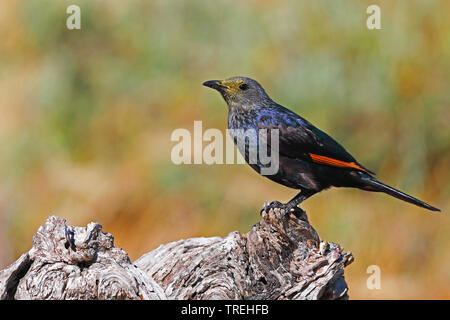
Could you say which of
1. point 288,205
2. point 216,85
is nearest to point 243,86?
point 216,85

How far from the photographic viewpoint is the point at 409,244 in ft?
24.7

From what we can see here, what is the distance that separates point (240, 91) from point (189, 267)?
1651mm

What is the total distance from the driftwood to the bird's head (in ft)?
3.70

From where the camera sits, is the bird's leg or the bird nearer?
the bird's leg

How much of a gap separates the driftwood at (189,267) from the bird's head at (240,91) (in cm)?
113

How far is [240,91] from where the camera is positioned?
16.3ft

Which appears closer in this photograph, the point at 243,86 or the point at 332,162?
the point at 332,162

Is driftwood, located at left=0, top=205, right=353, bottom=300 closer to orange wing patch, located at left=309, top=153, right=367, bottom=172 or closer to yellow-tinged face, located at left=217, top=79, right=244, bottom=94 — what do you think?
orange wing patch, located at left=309, top=153, right=367, bottom=172

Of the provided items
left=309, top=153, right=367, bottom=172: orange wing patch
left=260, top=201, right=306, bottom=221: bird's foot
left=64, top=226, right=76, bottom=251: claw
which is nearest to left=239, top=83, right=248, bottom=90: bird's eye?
left=309, top=153, right=367, bottom=172: orange wing patch

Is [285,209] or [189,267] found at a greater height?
[285,209]

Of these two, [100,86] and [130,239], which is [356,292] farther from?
[100,86]

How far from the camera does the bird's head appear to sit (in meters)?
4.91

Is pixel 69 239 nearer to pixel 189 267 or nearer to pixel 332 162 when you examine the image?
pixel 189 267

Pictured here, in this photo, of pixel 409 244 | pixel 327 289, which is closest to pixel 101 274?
pixel 327 289
